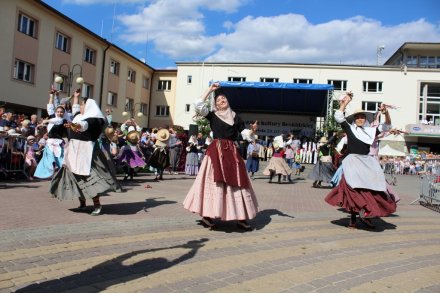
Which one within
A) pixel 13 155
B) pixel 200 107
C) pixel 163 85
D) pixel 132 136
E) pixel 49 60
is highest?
pixel 163 85

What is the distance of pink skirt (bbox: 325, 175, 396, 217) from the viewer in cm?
683

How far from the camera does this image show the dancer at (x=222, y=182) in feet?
20.5

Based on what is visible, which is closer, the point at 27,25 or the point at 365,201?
the point at 365,201

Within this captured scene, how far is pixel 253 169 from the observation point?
18.4m

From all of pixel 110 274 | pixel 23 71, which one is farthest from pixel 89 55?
pixel 110 274

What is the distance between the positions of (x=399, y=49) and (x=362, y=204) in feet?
162

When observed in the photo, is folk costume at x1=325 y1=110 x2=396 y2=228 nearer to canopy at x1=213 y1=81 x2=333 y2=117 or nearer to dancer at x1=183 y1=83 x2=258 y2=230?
dancer at x1=183 y1=83 x2=258 y2=230

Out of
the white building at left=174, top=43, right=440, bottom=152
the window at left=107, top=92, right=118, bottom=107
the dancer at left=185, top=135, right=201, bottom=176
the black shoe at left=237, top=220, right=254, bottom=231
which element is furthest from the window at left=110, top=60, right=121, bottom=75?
the black shoe at left=237, top=220, right=254, bottom=231

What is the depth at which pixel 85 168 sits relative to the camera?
6793 millimetres

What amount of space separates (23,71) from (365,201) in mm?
23671

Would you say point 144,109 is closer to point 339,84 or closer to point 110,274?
point 339,84

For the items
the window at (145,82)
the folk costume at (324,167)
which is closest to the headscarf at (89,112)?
the folk costume at (324,167)

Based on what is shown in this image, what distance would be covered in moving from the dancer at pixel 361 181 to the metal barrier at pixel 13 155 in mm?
8547

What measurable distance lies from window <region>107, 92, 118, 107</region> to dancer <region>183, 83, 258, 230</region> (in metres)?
31.4
